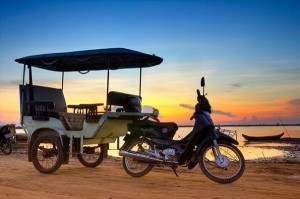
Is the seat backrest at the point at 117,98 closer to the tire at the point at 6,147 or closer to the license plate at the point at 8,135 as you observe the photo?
the tire at the point at 6,147

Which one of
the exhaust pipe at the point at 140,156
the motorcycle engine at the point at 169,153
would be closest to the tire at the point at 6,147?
the exhaust pipe at the point at 140,156

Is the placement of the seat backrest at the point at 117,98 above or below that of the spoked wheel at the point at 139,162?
above

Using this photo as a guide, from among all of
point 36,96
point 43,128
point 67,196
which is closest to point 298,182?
point 67,196

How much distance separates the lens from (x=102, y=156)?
29.7 feet

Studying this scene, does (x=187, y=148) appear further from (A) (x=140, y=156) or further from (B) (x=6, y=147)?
(B) (x=6, y=147)

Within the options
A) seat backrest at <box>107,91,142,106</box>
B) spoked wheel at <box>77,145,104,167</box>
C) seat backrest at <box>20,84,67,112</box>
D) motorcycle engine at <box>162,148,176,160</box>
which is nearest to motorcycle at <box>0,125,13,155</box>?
seat backrest at <box>20,84,67,112</box>

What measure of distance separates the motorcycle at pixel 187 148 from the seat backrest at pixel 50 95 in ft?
8.44

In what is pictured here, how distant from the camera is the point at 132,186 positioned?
6.31 m

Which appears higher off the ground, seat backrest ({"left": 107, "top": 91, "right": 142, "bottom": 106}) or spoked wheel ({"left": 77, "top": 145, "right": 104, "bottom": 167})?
seat backrest ({"left": 107, "top": 91, "right": 142, "bottom": 106})

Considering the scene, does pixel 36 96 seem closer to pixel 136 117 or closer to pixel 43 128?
pixel 43 128

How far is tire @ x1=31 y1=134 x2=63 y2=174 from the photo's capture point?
792cm

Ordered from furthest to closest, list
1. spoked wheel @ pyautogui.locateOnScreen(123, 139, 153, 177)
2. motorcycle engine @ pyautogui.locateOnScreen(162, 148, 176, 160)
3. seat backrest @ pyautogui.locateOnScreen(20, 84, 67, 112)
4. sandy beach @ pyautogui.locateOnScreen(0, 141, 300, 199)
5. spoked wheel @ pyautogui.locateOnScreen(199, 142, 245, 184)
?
1. seat backrest @ pyautogui.locateOnScreen(20, 84, 67, 112)
2. spoked wheel @ pyautogui.locateOnScreen(123, 139, 153, 177)
3. motorcycle engine @ pyautogui.locateOnScreen(162, 148, 176, 160)
4. spoked wheel @ pyautogui.locateOnScreen(199, 142, 245, 184)
5. sandy beach @ pyautogui.locateOnScreen(0, 141, 300, 199)

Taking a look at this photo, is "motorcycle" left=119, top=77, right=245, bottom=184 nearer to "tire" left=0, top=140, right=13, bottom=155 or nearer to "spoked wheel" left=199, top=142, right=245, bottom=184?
"spoked wheel" left=199, top=142, right=245, bottom=184

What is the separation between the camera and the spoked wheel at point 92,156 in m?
8.71
